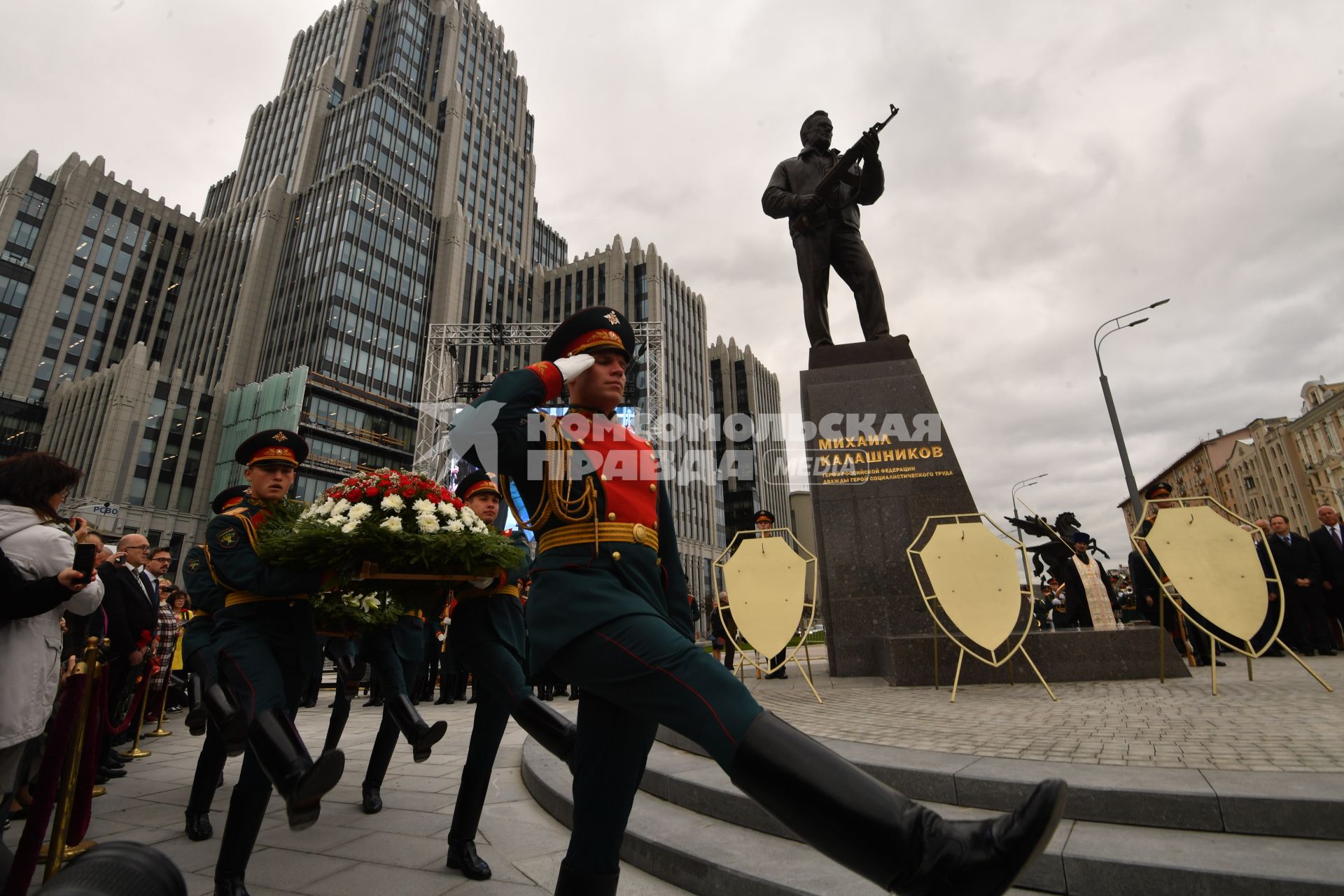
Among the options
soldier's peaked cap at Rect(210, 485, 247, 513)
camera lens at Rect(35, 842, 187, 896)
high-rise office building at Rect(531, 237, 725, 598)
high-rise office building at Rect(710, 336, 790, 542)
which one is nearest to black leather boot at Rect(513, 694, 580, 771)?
camera lens at Rect(35, 842, 187, 896)

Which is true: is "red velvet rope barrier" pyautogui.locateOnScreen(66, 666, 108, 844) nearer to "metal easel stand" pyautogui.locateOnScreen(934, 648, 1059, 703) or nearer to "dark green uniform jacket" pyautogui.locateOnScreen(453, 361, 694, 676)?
"dark green uniform jacket" pyautogui.locateOnScreen(453, 361, 694, 676)

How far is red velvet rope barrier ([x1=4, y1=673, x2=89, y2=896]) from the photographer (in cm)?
248

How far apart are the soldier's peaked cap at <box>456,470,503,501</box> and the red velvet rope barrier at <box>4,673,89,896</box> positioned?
6.86ft

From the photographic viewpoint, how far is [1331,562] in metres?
8.32

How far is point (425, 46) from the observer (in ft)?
251

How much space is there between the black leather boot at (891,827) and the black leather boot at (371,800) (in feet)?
11.7

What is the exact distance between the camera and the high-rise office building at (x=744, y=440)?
7593 centimetres

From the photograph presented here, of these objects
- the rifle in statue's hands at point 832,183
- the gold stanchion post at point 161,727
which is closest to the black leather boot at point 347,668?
the gold stanchion post at point 161,727

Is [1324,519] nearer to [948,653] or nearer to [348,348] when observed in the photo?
[948,653]

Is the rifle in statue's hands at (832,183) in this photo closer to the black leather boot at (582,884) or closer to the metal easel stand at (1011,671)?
the metal easel stand at (1011,671)

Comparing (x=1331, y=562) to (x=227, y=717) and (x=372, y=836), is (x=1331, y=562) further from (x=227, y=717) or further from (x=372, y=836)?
(x=227, y=717)

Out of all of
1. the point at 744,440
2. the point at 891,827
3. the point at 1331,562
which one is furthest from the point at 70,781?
the point at 744,440

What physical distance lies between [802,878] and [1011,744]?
166cm

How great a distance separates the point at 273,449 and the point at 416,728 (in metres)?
1.82
